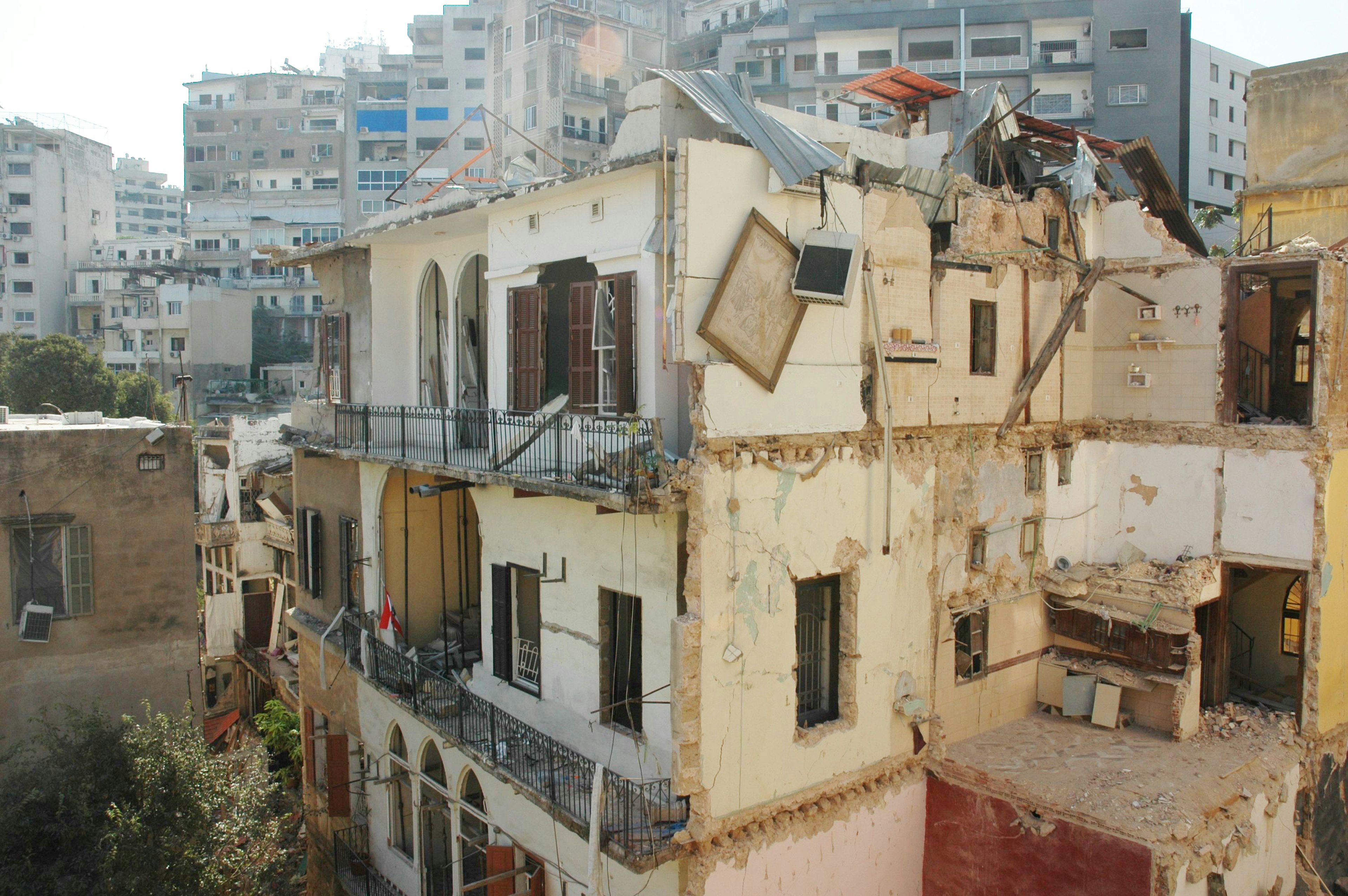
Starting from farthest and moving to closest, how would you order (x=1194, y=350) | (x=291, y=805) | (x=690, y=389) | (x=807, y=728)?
(x=291, y=805) → (x=1194, y=350) → (x=807, y=728) → (x=690, y=389)

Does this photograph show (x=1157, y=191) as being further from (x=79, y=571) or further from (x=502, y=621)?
(x=79, y=571)

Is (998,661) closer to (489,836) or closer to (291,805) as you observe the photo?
(489,836)

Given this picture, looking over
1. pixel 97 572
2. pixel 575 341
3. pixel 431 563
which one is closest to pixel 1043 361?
pixel 575 341

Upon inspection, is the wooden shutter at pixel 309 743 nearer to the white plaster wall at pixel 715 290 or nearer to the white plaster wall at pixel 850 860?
the white plaster wall at pixel 850 860

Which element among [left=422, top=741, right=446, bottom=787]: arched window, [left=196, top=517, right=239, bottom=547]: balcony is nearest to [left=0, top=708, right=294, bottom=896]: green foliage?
[left=422, top=741, right=446, bottom=787]: arched window

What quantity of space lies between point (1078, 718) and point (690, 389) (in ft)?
28.9

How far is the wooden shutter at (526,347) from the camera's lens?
13.1 m

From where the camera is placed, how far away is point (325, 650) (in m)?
18.6

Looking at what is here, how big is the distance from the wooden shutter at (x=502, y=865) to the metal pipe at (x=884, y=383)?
6305 mm

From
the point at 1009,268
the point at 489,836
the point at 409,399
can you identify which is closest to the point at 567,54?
the point at 409,399

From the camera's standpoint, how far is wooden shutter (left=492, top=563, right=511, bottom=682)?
14.1 metres

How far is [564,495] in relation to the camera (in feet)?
34.5

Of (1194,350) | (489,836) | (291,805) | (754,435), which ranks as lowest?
(291,805)

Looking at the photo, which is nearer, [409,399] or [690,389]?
[690,389]
